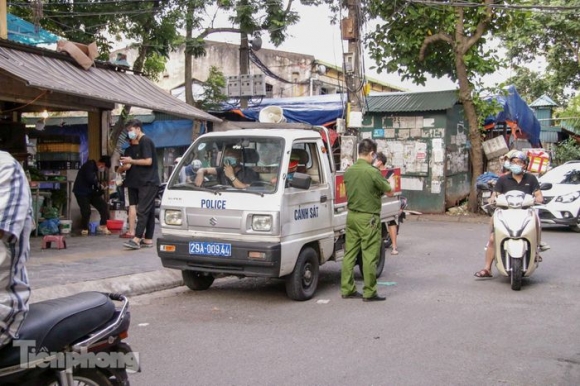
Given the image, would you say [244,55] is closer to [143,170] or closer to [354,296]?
[143,170]

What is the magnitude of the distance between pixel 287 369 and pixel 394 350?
1.01 meters

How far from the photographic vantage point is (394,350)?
516cm

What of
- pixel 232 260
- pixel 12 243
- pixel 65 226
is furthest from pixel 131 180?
pixel 12 243

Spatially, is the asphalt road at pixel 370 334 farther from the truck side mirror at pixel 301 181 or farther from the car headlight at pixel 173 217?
the truck side mirror at pixel 301 181

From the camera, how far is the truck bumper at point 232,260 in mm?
6551

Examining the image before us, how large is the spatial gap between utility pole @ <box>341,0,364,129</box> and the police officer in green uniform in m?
7.16

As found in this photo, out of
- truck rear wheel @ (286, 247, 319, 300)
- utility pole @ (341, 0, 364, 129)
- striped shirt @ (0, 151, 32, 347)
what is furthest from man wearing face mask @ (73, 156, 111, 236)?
striped shirt @ (0, 151, 32, 347)

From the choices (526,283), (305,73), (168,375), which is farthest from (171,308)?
(305,73)

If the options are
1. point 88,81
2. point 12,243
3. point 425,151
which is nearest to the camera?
point 12,243

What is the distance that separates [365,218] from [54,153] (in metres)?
7.78

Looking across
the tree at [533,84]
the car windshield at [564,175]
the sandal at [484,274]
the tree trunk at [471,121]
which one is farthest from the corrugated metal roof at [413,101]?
the tree at [533,84]

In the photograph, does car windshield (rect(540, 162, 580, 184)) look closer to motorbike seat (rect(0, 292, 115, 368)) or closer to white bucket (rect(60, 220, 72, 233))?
white bucket (rect(60, 220, 72, 233))

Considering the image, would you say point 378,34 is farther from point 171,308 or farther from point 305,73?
point 171,308

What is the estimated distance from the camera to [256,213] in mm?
6691
